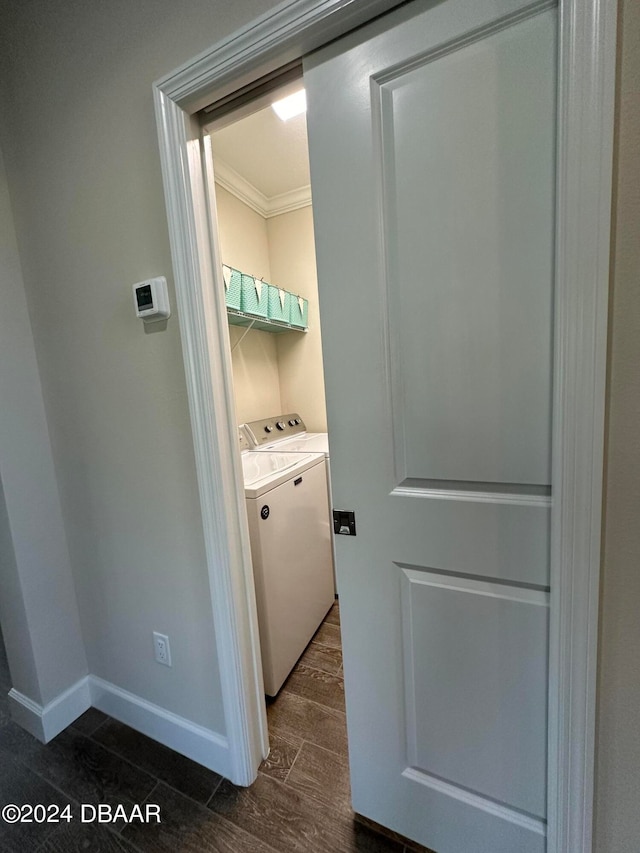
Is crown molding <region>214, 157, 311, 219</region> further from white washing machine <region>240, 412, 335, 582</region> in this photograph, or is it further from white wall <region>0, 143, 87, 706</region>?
white washing machine <region>240, 412, 335, 582</region>

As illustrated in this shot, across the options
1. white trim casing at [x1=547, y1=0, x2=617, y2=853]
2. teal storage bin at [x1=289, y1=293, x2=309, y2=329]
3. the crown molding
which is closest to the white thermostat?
white trim casing at [x1=547, y1=0, x2=617, y2=853]

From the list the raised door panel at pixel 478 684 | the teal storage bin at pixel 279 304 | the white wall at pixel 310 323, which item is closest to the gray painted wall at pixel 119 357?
the raised door panel at pixel 478 684

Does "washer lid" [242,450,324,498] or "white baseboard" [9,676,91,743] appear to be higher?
"washer lid" [242,450,324,498]

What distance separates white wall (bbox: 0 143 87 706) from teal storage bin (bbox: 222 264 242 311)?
2.77 feet

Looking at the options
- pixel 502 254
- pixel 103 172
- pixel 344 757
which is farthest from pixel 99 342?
pixel 344 757

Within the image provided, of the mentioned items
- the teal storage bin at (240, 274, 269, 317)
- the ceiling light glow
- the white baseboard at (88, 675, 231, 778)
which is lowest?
the white baseboard at (88, 675, 231, 778)

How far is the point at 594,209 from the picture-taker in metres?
0.58

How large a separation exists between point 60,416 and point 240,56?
1264 millimetres

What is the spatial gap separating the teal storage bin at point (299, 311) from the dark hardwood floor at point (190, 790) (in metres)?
2.19

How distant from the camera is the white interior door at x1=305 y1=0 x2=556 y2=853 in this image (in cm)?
67

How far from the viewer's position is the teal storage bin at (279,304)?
2.22 metres

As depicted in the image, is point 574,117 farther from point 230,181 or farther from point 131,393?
point 230,181

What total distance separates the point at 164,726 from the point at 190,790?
0.76ft

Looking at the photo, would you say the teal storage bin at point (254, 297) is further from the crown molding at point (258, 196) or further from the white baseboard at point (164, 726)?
Answer: the white baseboard at point (164, 726)
